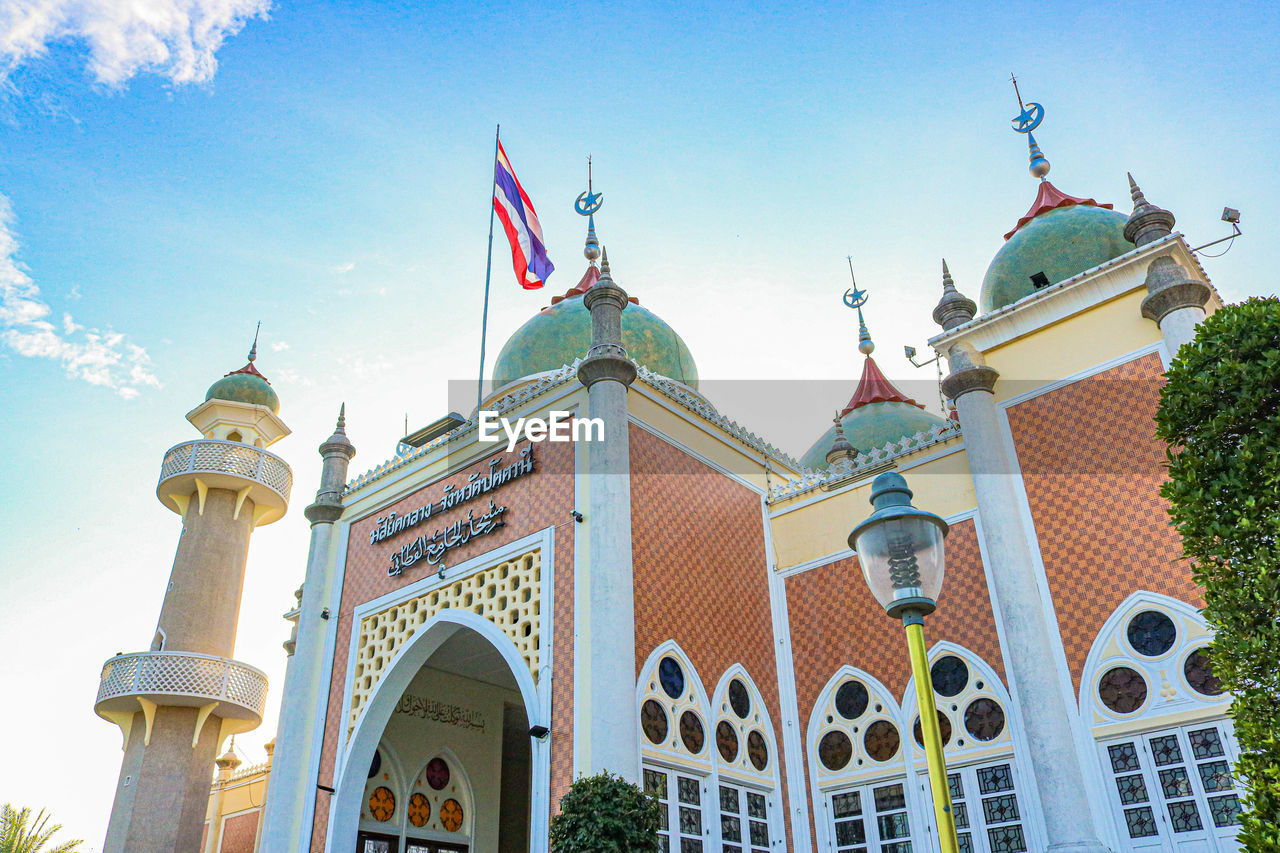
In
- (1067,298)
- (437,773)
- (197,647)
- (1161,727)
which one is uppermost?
(1067,298)

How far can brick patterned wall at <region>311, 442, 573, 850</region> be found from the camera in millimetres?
10391

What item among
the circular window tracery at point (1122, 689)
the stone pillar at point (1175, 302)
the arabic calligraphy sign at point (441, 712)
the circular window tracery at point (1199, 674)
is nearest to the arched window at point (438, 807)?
the arabic calligraphy sign at point (441, 712)

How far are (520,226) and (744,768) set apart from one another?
9.02m

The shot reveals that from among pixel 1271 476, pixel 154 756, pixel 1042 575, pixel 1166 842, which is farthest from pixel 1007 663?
pixel 154 756

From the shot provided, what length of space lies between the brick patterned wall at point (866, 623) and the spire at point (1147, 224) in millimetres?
3830

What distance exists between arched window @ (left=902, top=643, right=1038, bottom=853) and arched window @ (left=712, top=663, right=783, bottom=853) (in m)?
1.74

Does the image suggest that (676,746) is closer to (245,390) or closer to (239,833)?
(245,390)

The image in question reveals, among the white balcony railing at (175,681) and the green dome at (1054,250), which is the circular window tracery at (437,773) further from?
the green dome at (1054,250)

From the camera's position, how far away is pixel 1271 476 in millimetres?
5398

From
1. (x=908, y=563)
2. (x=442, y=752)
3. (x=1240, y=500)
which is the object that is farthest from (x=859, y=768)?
(x=908, y=563)

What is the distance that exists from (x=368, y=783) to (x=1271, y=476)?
453 inches

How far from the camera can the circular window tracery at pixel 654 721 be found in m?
10.1

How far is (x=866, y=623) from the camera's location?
38.8ft

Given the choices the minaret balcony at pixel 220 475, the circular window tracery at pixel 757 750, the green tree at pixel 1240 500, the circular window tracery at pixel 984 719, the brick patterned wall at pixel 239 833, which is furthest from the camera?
the brick patterned wall at pixel 239 833
